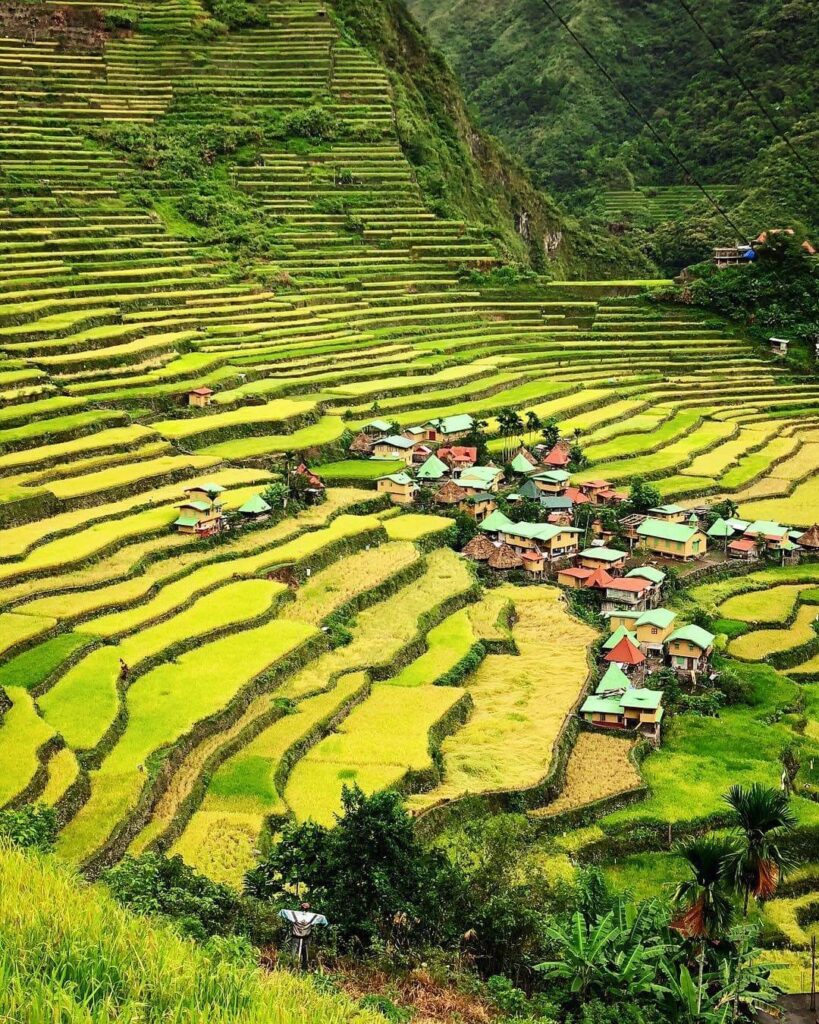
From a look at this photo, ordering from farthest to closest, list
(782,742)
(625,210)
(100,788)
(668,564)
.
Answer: (625,210) < (668,564) < (782,742) < (100,788)

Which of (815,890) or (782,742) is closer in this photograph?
(815,890)

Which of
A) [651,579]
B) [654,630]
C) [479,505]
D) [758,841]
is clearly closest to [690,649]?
Result: [654,630]

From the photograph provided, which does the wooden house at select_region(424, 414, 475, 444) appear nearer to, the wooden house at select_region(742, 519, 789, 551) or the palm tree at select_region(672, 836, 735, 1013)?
the wooden house at select_region(742, 519, 789, 551)

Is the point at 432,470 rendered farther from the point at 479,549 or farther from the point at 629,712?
the point at 629,712

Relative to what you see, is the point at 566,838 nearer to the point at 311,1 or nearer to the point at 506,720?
the point at 506,720

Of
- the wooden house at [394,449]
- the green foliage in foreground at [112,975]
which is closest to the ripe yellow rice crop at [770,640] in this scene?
the wooden house at [394,449]

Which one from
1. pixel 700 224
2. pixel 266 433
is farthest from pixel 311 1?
pixel 266 433

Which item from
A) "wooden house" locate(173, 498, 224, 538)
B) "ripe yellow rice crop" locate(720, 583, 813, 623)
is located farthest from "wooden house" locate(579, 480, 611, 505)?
"wooden house" locate(173, 498, 224, 538)

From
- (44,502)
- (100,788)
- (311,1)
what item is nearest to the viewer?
(100,788)
